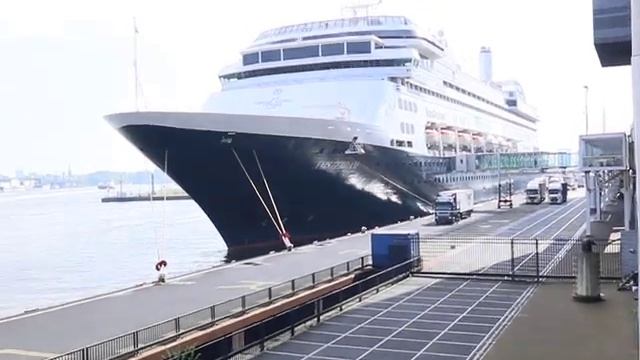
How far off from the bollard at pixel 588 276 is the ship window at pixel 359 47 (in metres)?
33.0

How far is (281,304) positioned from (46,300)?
19.7m

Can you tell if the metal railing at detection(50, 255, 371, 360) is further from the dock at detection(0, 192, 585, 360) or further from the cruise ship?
the cruise ship

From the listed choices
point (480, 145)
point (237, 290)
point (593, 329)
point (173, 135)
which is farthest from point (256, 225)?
point (480, 145)

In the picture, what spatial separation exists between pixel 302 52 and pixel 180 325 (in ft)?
118

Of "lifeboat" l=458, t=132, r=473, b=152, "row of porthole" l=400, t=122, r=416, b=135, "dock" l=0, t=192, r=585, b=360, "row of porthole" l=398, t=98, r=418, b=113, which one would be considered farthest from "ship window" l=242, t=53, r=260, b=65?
"dock" l=0, t=192, r=585, b=360

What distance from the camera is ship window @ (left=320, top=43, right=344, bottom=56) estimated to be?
153ft

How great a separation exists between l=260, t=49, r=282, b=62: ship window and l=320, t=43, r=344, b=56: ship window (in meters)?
2.90

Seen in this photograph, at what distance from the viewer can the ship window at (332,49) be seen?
153ft

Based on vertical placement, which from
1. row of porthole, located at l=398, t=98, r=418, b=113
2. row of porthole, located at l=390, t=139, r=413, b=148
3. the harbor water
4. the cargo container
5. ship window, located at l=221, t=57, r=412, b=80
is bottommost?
the harbor water

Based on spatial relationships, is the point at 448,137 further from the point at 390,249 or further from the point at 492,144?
the point at 390,249

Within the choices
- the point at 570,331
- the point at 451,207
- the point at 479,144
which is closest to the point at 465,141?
the point at 479,144

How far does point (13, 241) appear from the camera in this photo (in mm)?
65500

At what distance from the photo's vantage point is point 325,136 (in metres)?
34.4

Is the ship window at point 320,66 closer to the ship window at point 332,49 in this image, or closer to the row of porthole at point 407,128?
the ship window at point 332,49
